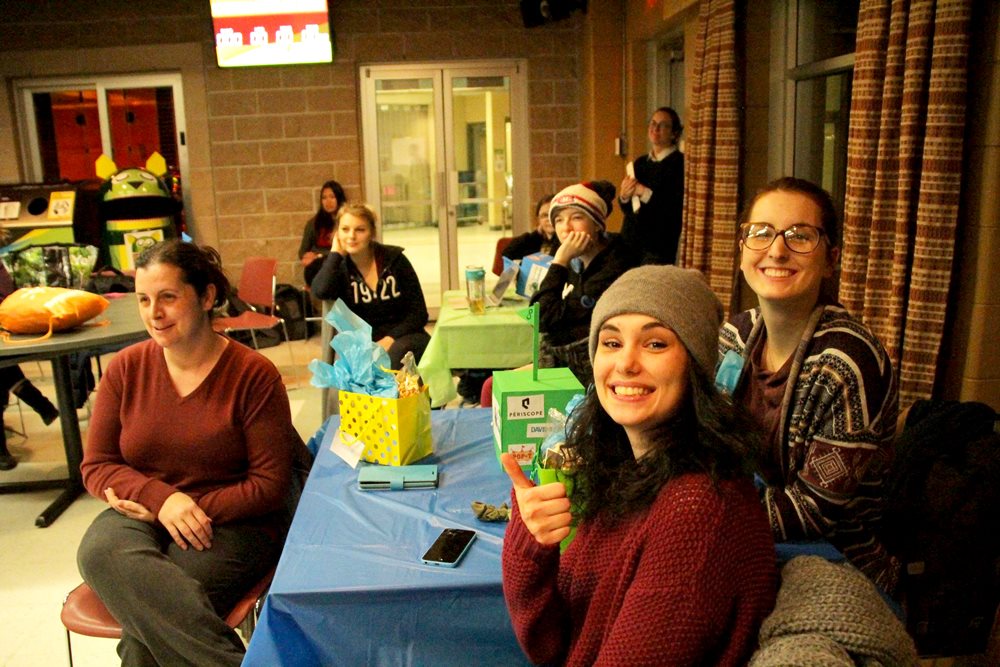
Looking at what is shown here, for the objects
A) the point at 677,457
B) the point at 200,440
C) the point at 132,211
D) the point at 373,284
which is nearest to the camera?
the point at 677,457

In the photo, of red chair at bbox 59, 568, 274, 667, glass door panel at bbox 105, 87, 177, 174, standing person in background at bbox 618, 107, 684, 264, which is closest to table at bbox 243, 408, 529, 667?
red chair at bbox 59, 568, 274, 667

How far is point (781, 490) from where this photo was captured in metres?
1.55

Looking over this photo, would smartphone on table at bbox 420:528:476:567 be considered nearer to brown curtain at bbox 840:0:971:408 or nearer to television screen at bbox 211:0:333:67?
brown curtain at bbox 840:0:971:408

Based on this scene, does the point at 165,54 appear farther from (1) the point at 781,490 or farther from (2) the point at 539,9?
(1) the point at 781,490

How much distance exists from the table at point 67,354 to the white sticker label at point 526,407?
2.02 meters

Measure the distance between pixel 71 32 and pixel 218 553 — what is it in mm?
6094

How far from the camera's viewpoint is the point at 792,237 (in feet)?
5.25

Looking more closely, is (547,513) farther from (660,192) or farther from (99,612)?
(660,192)

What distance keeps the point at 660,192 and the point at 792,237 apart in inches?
131

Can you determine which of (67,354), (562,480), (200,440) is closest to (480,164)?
(67,354)

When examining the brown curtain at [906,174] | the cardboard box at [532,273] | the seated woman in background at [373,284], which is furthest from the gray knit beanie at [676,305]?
the seated woman in background at [373,284]

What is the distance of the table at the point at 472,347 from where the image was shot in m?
3.50

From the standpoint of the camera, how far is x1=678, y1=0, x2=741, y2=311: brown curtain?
12.8 ft

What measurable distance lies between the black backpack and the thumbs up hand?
0.92 metres
